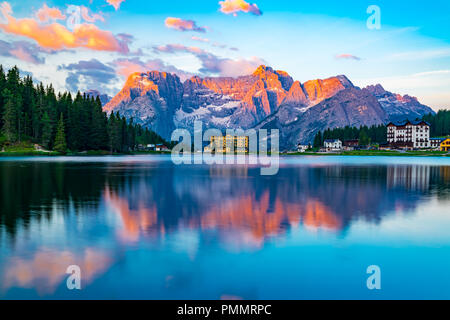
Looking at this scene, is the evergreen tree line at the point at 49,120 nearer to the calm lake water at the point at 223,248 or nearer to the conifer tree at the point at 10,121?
the conifer tree at the point at 10,121

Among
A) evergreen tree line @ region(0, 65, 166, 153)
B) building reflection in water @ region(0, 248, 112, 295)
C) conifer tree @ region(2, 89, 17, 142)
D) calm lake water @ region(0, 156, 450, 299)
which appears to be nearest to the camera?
calm lake water @ region(0, 156, 450, 299)

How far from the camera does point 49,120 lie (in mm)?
159500

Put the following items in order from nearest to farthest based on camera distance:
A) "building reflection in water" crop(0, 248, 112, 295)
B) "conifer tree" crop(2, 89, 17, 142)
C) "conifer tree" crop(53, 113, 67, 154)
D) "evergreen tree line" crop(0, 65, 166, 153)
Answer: "building reflection in water" crop(0, 248, 112, 295), "conifer tree" crop(2, 89, 17, 142), "evergreen tree line" crop(0, 65, 166, 153), "conifer tree" crop(53, 113, 67, 154)

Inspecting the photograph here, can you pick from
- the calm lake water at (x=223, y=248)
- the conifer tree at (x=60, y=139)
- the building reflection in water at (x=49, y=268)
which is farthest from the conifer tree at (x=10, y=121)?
the building reflection in water at (x=49, y=268)

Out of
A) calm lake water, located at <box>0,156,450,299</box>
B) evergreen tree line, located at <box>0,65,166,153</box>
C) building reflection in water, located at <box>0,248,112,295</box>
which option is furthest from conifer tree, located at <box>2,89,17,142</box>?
building reflection in water, located at <box>0,248,112,295</box>

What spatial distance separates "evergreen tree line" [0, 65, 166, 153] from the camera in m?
154

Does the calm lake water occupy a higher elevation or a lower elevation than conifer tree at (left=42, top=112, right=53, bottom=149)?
lower

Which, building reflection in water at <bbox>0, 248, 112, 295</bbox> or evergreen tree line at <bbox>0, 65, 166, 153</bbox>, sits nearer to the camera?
building reflection in water at <bbox>0, 248, 112, 295</bbox>

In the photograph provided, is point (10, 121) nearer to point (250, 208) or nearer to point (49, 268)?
point (250, 208)

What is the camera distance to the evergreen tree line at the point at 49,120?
154375mm

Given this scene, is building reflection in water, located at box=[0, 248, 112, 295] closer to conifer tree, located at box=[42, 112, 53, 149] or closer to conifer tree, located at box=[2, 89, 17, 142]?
conifer tree, located at box=[2, 89, 17, 142]

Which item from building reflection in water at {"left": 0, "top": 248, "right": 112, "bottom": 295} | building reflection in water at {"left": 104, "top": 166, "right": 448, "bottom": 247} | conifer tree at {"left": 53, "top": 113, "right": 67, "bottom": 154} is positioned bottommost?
building reflection in water at {"left": 104, "top": 166, "right": 448, "bottom": 247}

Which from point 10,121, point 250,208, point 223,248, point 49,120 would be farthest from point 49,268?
point 49,120
